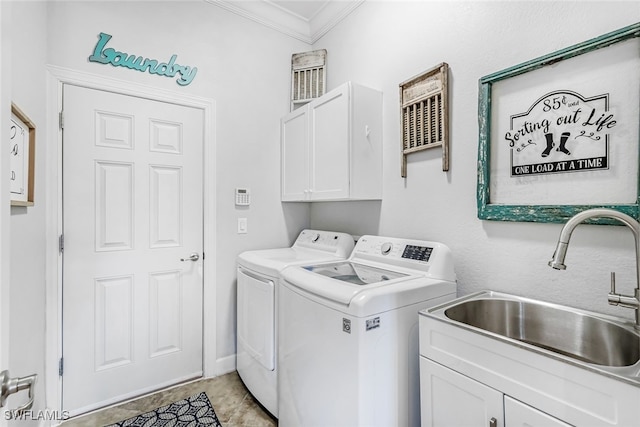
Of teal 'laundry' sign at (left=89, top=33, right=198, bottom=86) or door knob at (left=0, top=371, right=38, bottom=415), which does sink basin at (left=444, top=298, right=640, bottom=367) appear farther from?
teal 'laundry' sign at (left=89, top=33, right=198, bottom=86)

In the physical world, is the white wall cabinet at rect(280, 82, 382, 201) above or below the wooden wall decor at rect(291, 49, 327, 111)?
below

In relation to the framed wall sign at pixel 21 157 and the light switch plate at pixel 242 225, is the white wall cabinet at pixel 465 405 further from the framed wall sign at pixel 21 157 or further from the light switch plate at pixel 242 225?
the framed wall sign at pixel 21 157

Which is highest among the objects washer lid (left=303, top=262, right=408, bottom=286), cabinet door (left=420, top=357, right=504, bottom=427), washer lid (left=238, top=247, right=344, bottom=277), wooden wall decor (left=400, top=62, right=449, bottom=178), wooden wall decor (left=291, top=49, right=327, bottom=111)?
wooden wall decor (left=291, top=49, right=327, bottom=111)

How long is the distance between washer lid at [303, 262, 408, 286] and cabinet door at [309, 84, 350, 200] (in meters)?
0.46

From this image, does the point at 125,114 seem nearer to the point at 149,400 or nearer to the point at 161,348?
the point at 161,348

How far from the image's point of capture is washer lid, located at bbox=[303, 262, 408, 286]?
1.59m

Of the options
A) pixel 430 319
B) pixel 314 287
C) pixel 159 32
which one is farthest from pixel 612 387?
pixel 159 32

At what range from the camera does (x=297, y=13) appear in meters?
2.71

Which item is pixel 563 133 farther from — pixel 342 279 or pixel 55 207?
pixel 55 207

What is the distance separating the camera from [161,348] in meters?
2.22

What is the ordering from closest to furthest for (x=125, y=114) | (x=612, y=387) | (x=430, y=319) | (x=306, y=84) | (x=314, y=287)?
(x=612, y=387) < (x=430, y=319) < (x=314, y=287) < (x=125, y=114) < (x=306, y=84)

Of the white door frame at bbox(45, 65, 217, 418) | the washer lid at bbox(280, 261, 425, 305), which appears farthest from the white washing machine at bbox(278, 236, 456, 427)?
the white door frame at bbox(45, 65, 217, 418)

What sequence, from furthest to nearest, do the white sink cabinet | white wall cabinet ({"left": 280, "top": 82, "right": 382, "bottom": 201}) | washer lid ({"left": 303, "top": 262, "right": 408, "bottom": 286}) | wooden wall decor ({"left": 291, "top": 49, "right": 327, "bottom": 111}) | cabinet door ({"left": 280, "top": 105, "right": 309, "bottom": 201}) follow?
wooden wall decor ({"left": 291, "top": 49, "right": 327, "bottom": 111}), cabinet door ({"left": 280, "top": 105, "right": 309, "bottom": 201}), white wall cabinet ({"left": 280, "top": 82, "right": 382, "bottom": 201}), washer lid ({"left": 303, "top": 262, "right": 408, "bottom": 286}), the white sink cabinet

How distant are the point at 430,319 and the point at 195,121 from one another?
2.08 metres
